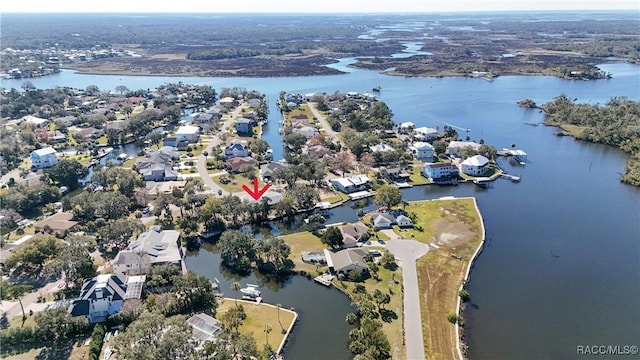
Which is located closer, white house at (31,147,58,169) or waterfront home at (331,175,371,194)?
waterfront home at (331,175,371,194)

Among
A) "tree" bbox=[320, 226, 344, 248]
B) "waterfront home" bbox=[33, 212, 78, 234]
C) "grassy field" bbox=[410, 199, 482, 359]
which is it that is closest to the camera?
"grassy field" bbox=[410, 199, 482, 359]

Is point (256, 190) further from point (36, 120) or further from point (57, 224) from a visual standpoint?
point (36, 120)

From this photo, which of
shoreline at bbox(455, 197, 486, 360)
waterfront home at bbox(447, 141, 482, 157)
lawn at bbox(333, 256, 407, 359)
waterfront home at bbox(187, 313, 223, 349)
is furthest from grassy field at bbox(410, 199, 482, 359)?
waterfront home at bbox(447, 141, 482, 157)

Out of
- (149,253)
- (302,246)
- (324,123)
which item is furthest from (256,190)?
(324,123)

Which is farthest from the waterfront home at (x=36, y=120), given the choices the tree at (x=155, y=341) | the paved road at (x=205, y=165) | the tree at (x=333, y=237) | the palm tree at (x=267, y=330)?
the palm tree at (x=267, y=330)

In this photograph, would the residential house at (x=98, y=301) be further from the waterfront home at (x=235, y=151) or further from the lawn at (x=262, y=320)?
the waterfront home at (x=235, y=151)

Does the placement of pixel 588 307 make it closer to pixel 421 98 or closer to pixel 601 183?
pixel 601 183

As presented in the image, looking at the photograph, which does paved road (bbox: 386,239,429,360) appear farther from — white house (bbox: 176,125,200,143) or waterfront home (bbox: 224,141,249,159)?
white house (bbox: 176,125,200,143)
